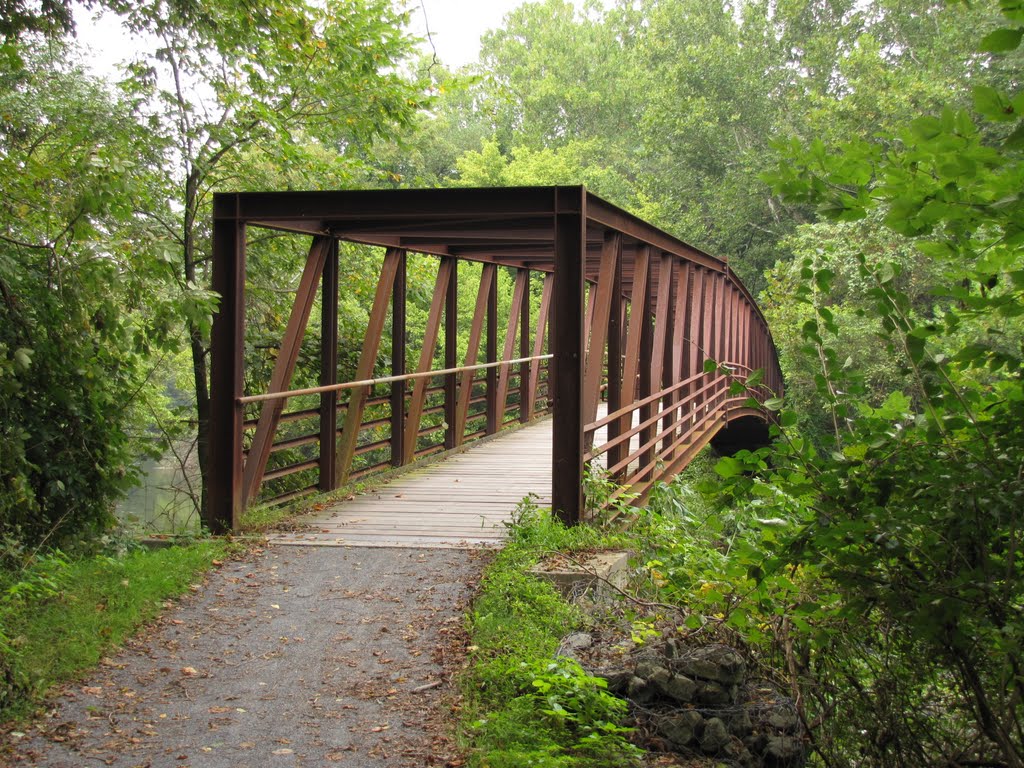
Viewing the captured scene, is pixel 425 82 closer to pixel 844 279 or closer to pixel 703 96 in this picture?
pixel 844 279

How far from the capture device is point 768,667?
5105mm

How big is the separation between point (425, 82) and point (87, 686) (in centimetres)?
854

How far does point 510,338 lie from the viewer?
→ 1602cm

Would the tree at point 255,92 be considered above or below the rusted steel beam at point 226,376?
above

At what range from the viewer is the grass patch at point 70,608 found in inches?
180

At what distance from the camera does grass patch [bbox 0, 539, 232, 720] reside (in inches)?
180

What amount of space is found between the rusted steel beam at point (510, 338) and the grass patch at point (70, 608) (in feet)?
28.4

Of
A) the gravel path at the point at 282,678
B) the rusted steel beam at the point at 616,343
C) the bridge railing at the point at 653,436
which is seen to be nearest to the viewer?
the gravel path at the point at 282,678

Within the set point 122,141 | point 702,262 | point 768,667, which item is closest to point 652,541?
point 768,667

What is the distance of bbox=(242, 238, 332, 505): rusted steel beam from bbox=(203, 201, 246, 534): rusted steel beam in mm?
359

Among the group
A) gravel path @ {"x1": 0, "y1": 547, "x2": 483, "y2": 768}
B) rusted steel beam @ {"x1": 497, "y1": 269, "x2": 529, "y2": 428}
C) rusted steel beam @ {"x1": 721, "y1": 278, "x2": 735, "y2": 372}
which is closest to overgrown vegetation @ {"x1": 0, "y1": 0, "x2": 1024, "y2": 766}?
gravel path @ {"x1": 0, "y1": 547, "x2": 483, "y2": 768}

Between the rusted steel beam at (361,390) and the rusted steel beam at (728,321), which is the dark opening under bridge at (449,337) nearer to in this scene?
the rusted steel beam at (361,390)

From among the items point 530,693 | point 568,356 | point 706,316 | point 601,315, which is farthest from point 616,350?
point 706,316

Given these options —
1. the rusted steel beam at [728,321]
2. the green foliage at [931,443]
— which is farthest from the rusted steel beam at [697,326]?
the green foliage at [931,443]
